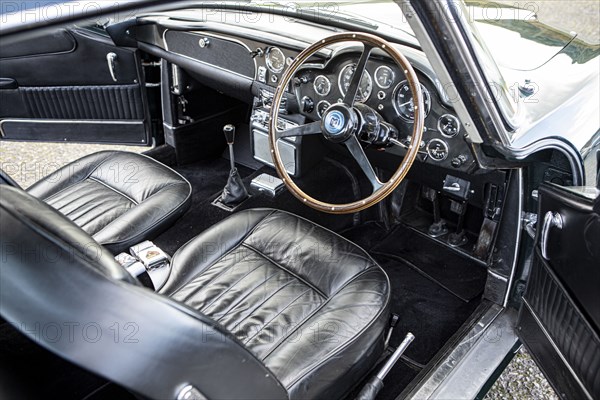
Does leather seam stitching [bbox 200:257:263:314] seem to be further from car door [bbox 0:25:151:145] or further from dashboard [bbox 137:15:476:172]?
car door [bbox 0:25:151:145]

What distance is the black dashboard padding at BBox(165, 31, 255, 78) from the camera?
2.19 m

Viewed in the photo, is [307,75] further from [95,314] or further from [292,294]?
[95,314]

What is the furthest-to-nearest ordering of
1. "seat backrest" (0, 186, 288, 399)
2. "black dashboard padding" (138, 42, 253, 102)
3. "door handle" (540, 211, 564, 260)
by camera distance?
"black dashboard padding" (138, 42, 253, 102) < "door handle" (540, 211, 564, 260) < "seat backrest" (0, 186, 288, 399)

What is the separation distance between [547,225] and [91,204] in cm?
154

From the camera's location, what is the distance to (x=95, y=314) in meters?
0.74

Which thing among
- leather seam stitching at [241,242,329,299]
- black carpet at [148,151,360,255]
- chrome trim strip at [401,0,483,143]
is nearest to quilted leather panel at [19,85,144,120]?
black carpet at [148,151,360,255]

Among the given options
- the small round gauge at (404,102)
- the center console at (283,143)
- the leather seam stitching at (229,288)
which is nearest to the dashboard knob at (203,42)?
the center console at (283,143)

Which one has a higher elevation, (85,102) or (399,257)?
(85,102)

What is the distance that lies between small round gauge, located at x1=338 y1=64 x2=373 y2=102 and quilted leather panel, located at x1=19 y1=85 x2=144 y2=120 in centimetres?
130

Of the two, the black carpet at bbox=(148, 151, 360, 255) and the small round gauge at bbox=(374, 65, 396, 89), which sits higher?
the small round gauge at bbox=(374, 65, 396, 89)

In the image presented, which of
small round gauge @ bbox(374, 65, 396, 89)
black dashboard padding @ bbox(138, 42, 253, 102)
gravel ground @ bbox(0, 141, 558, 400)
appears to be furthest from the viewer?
gravel ground @ bbox(0, 141, 558, 400)

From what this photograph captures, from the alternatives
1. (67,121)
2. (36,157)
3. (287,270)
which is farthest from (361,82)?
(36,157)

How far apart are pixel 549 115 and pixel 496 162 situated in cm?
22

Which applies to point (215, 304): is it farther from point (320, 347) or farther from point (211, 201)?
point (211, 201)
